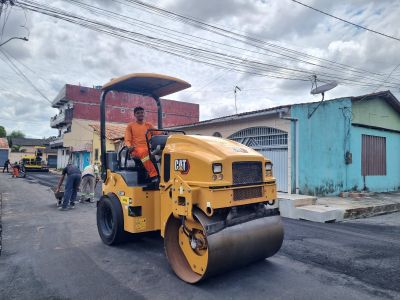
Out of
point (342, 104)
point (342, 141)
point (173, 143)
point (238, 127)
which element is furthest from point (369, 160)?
point (173, 143)

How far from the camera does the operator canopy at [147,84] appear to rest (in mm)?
5430

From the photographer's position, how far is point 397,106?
47.7 ft

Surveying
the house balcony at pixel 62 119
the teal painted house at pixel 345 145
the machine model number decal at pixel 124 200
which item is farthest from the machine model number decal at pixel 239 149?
the house balcony at pixel 62 119

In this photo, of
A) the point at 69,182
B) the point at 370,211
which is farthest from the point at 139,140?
the point at 370,211

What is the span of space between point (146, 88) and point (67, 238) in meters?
3.20

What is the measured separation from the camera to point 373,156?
1348 cm

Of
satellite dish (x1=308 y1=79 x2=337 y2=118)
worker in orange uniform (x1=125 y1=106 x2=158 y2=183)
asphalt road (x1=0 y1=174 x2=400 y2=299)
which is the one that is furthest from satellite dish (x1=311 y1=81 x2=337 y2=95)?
worker in orange uniform (x1=125 y1=106 x2=158 y2=183)

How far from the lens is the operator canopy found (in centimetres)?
543

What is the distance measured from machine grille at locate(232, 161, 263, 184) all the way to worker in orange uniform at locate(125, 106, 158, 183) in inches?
63.6

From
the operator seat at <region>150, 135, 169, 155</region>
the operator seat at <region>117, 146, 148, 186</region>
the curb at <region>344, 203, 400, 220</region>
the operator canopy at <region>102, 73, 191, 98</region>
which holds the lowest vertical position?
the curb at <region>344, 203, 400, 220</region>

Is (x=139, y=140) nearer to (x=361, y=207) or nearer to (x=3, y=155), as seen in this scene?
(x=361, y=207)

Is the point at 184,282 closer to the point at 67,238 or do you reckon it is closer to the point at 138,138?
the point at 138,138

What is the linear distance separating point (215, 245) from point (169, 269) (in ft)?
3.76

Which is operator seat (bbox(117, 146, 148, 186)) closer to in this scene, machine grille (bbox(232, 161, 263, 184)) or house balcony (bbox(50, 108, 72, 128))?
machine grille (bbox(232, 161, 263, 184))
